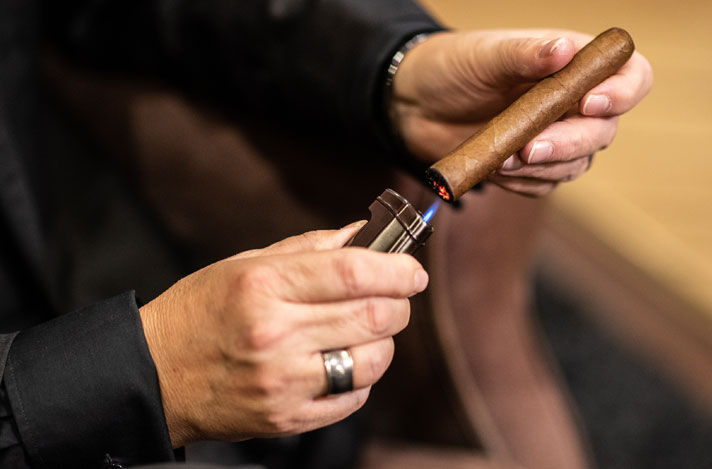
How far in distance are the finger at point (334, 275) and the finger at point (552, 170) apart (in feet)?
0.66

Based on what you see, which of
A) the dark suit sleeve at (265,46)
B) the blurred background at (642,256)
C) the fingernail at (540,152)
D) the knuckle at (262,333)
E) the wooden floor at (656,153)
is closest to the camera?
the knuckle at (262,333)

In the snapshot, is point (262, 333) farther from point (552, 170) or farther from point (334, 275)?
point (552, 170)

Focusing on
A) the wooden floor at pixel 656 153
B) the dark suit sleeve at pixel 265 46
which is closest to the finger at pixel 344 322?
the dark suit sleeve at pixel 265 46

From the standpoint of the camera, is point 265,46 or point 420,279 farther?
point 265,46

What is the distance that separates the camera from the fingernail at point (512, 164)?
56 centimetres

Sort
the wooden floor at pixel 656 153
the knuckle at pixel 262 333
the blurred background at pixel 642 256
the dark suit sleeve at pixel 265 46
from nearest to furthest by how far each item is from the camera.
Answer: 1. the knuckle at pixel 262 333
2. the dark suit sleeve at pixel 265 46
3. the blurred background at pixel 642 256
4. the wooden floor at pixel 656 153

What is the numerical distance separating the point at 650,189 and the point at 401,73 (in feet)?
4.09

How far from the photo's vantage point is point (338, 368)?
1.48ft

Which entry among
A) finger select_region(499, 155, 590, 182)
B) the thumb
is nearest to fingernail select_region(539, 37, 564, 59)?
the thumb

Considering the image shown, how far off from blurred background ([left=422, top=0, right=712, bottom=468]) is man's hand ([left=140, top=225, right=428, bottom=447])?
3.46 feet

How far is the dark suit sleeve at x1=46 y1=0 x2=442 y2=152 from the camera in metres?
0.74

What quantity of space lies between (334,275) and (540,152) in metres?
0.23

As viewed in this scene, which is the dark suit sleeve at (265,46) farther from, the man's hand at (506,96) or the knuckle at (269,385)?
the knuckle at (269,385)

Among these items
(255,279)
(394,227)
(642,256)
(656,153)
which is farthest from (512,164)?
(656,153)
